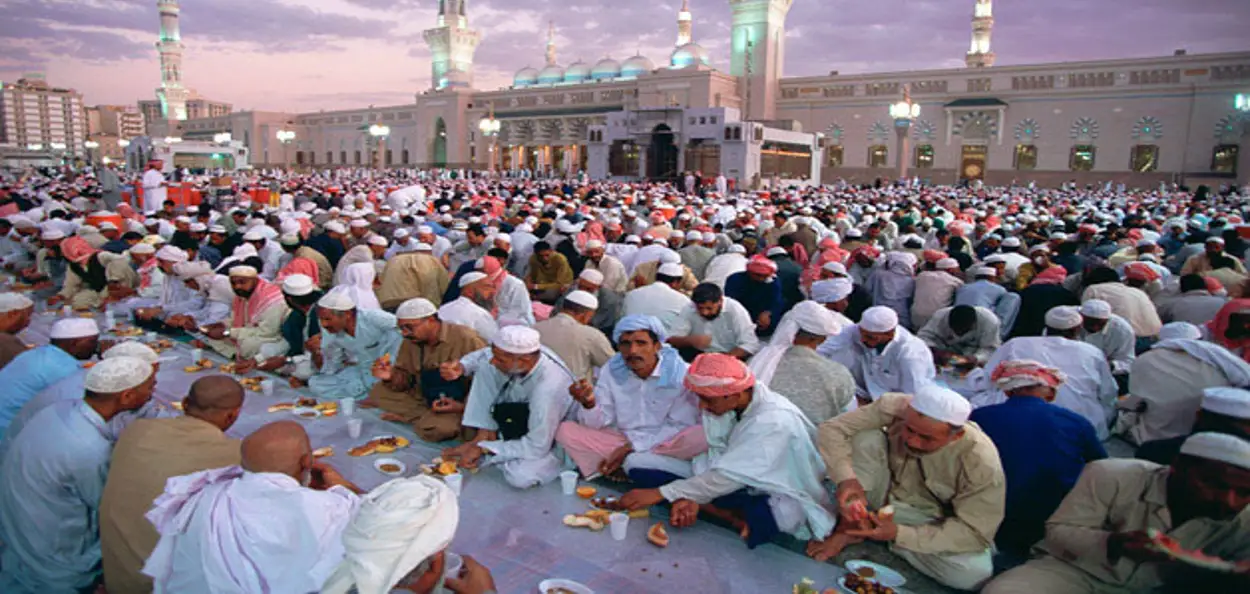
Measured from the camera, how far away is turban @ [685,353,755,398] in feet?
Answer: 9.18

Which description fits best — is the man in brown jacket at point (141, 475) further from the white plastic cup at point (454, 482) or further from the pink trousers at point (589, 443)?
the pink trousers at point (589, 443)

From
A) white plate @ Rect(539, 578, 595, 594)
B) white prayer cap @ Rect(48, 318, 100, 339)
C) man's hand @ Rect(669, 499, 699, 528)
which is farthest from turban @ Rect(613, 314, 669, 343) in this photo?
white prayer cap @ Rect(48, 318, 100, 339)

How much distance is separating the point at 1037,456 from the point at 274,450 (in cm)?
267

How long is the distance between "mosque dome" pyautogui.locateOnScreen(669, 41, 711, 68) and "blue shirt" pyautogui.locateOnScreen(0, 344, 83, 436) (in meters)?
40.1

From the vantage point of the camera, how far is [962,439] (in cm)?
257

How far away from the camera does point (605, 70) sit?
44.1 metres

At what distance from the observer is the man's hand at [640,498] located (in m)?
3.12

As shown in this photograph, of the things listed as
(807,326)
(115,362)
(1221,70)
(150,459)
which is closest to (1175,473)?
(807,326)

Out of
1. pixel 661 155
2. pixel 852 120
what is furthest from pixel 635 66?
pixel 661 155

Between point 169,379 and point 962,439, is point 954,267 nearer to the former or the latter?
point 962,439


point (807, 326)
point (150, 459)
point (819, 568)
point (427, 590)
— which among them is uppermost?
point (807, 326)

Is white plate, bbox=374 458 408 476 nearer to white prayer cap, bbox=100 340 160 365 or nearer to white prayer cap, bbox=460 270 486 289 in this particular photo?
white prayer cap, bbox=100 340 160 365

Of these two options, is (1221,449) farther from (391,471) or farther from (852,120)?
(852,120)

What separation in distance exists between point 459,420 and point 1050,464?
280 cm
